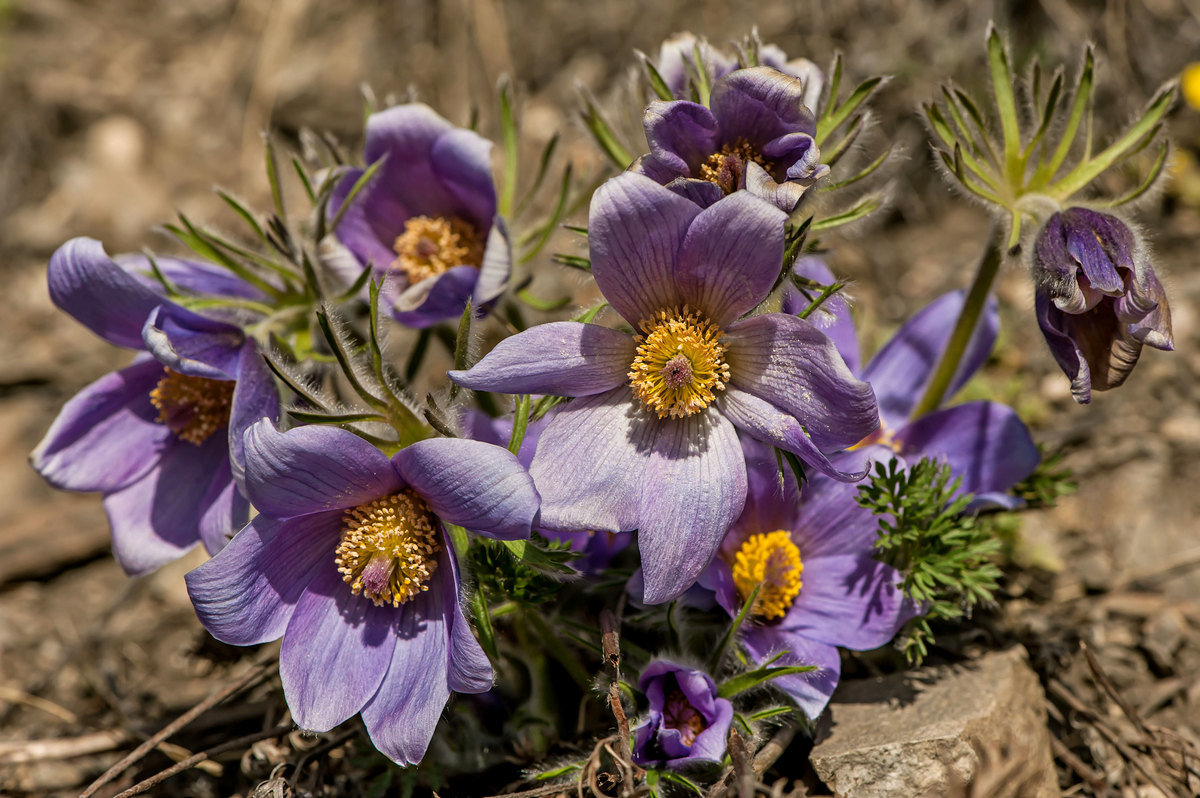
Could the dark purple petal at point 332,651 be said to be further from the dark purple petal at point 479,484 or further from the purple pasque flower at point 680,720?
the purple pasque flower at point 680,720

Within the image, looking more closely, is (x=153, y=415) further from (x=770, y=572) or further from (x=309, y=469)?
(x=770, y=572)

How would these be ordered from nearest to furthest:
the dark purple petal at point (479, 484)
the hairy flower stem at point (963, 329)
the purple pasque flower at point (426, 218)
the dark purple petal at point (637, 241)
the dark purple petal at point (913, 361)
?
the dark purple petal at point (479, 484), the dark purple petal at point (637, 241), the purple pasque flower at point (426, 218), the hairy flower stem at point (963, 329), the dark purple petal at point (913, 361)

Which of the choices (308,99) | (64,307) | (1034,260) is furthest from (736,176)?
(308,99)

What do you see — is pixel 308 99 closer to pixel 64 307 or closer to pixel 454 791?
pixel 64 307

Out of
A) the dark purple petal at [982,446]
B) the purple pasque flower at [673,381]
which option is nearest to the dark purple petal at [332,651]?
the purple pasque flower at [673,381]

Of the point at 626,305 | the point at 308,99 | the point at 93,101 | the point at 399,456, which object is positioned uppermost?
the point at 626,305

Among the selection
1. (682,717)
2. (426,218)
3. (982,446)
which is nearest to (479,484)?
(682,717)

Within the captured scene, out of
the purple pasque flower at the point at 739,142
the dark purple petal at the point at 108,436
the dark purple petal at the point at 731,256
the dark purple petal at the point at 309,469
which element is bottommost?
the dark purple petal at the point at 108,436
